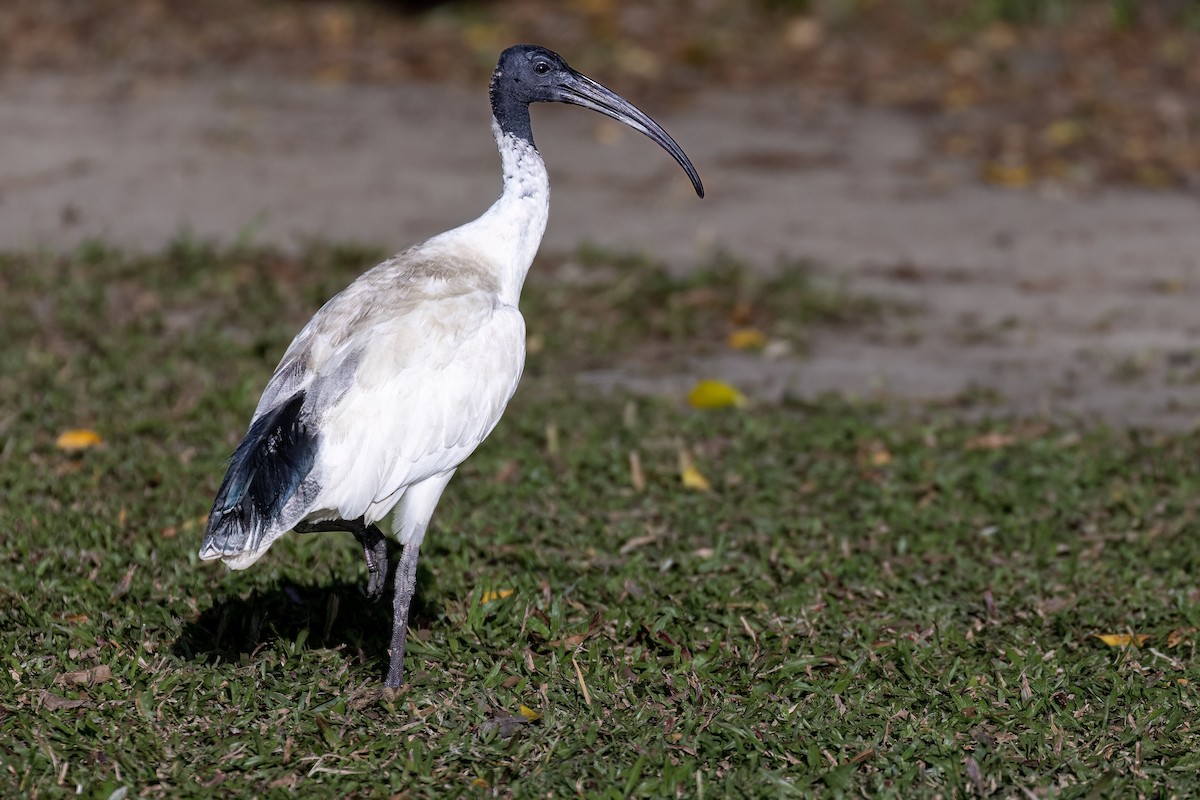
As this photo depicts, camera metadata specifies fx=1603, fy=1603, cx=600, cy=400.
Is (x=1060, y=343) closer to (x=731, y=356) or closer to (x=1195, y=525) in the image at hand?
(x=731, y=356)

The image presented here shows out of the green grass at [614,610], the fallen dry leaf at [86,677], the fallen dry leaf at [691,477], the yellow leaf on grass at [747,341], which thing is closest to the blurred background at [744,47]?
the yellow leaf on grass at [747,341]

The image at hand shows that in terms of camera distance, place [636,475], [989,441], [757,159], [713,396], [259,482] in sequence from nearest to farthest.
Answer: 1. [259,482]
2. [636,475]
3. [989,441]
4. [713,396]
5. [757,159]

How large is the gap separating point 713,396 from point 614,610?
6.60 ft

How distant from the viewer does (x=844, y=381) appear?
22.1 ft

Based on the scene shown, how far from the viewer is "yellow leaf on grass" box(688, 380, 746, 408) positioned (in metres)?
6.34

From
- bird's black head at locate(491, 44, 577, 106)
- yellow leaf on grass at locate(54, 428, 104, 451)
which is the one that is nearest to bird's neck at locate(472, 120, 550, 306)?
bird's black head at locate(491, 44, 577, 106)

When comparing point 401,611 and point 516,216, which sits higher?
point 516,216

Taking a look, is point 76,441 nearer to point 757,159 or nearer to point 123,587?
point 123,587

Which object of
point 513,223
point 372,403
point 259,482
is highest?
point 513,223

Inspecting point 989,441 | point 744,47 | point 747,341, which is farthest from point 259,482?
point 744,47

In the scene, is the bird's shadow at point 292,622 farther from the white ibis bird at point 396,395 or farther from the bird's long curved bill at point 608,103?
the bird's long curved bill at point 608,103

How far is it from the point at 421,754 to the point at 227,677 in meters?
0.65

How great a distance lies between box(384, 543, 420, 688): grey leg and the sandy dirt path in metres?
2.77

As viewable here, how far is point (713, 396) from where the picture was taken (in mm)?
6340
